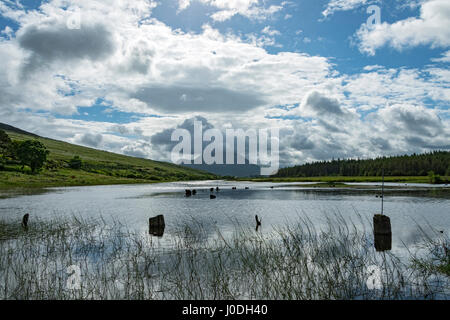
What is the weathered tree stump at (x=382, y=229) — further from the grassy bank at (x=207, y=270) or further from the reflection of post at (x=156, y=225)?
the reflection of post at (x=156, y=225)

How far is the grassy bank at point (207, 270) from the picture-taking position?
1218 cm

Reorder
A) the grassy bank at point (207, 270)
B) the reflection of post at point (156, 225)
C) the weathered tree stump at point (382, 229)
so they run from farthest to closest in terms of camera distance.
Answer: the reflection of post at point (156, 225)
the weathered tree stump at point (382, 229)
the grassy bank at point (207, 270)

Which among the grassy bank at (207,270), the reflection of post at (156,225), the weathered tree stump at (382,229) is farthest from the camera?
the reflection of post at (156,225)

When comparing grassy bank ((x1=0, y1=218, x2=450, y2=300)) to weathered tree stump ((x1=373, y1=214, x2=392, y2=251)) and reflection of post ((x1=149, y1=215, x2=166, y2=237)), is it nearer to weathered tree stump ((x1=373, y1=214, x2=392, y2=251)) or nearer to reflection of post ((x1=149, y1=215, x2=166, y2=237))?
weathered tree stump ((x1=373, y1=214, x2=392, y2=251))

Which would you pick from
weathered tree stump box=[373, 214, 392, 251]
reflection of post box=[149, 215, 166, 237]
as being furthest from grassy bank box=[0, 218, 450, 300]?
reflection of post box=[149, 215, 166, 237]

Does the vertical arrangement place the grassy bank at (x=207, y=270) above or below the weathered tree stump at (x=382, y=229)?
below

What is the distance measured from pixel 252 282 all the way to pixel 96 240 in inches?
520

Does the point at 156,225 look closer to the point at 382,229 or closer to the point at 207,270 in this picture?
the point at 207,270

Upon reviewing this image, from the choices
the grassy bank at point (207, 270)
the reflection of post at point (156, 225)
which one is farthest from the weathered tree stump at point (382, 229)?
the reflection of post at point (156, 225)

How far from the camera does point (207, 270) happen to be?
49.0ft

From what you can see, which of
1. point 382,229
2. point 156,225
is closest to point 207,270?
point 156,225

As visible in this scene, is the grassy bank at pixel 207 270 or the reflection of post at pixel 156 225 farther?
the reflection of post at pixel 156 225
